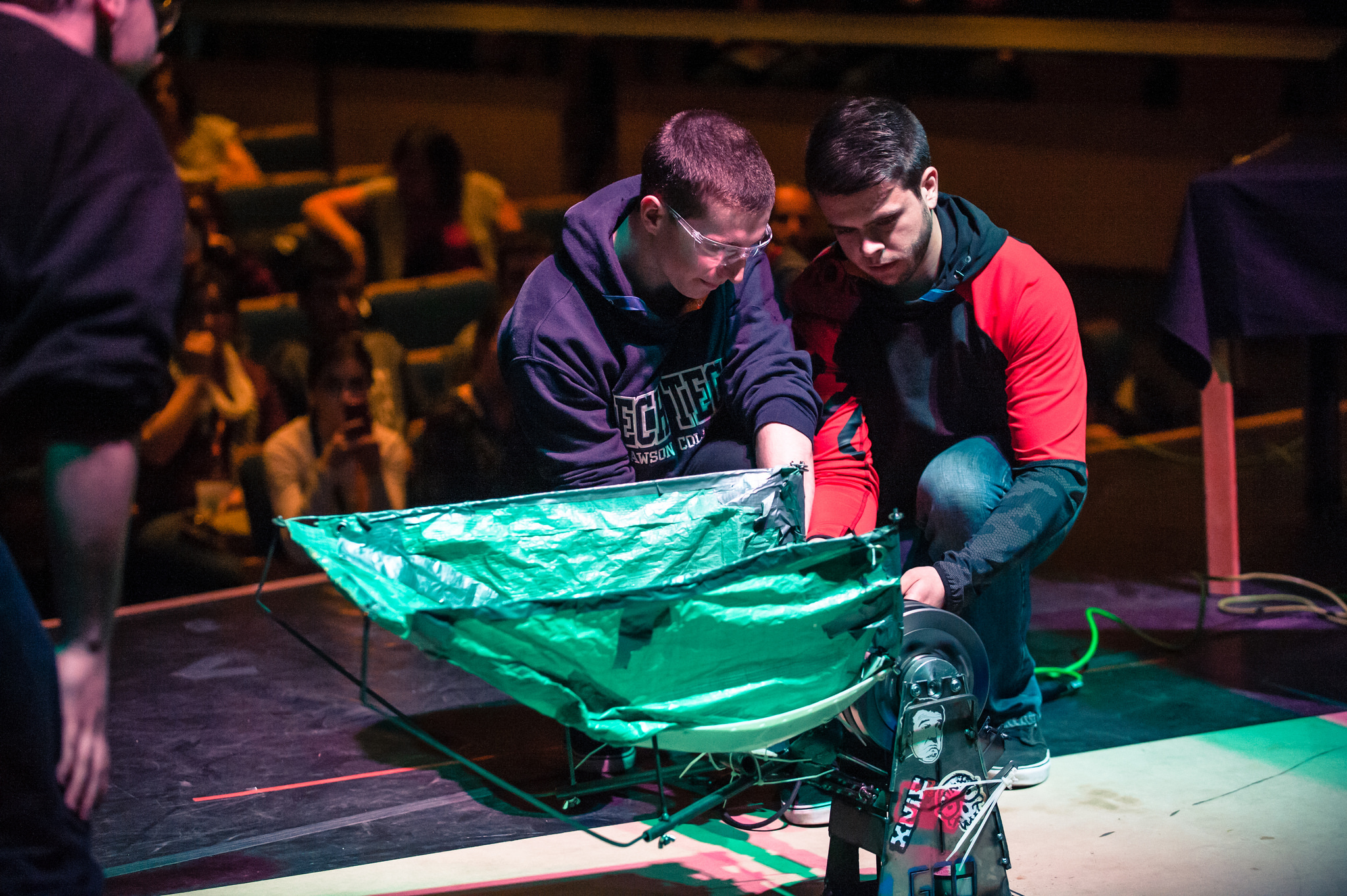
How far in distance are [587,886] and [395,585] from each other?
1.82 ft

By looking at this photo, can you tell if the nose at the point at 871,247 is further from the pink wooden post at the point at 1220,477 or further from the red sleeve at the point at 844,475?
the pink wooden post at the point at 1220,477

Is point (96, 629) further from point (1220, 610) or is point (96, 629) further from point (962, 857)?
point (1220, 610)

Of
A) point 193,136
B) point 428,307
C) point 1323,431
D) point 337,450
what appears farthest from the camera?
point 193,136

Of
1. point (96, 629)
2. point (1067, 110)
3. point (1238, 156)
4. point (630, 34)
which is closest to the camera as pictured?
point (96, 629)

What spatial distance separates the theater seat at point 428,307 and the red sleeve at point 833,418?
6.64 ft

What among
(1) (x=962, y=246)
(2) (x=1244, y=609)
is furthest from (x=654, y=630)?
(2) (x=1244, y=609)

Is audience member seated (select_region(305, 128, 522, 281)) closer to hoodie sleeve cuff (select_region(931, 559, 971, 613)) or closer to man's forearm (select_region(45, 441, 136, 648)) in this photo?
hoodie sleeve cuff (select_region(931, 559, 971, 613))

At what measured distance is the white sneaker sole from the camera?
6.30ft

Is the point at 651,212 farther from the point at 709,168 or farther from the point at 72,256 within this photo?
the point at 72,256

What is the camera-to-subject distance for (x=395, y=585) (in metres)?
1.38

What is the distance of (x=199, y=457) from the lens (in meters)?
3.45

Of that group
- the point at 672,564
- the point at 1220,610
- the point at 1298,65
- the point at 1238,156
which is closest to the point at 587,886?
the point at 672,564

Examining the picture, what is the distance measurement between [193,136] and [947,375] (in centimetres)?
387

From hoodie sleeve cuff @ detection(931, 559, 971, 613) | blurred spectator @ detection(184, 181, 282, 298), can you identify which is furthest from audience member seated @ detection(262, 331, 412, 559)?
hoodie sleeve cuff @ detection(931, 559, 971, 613)
